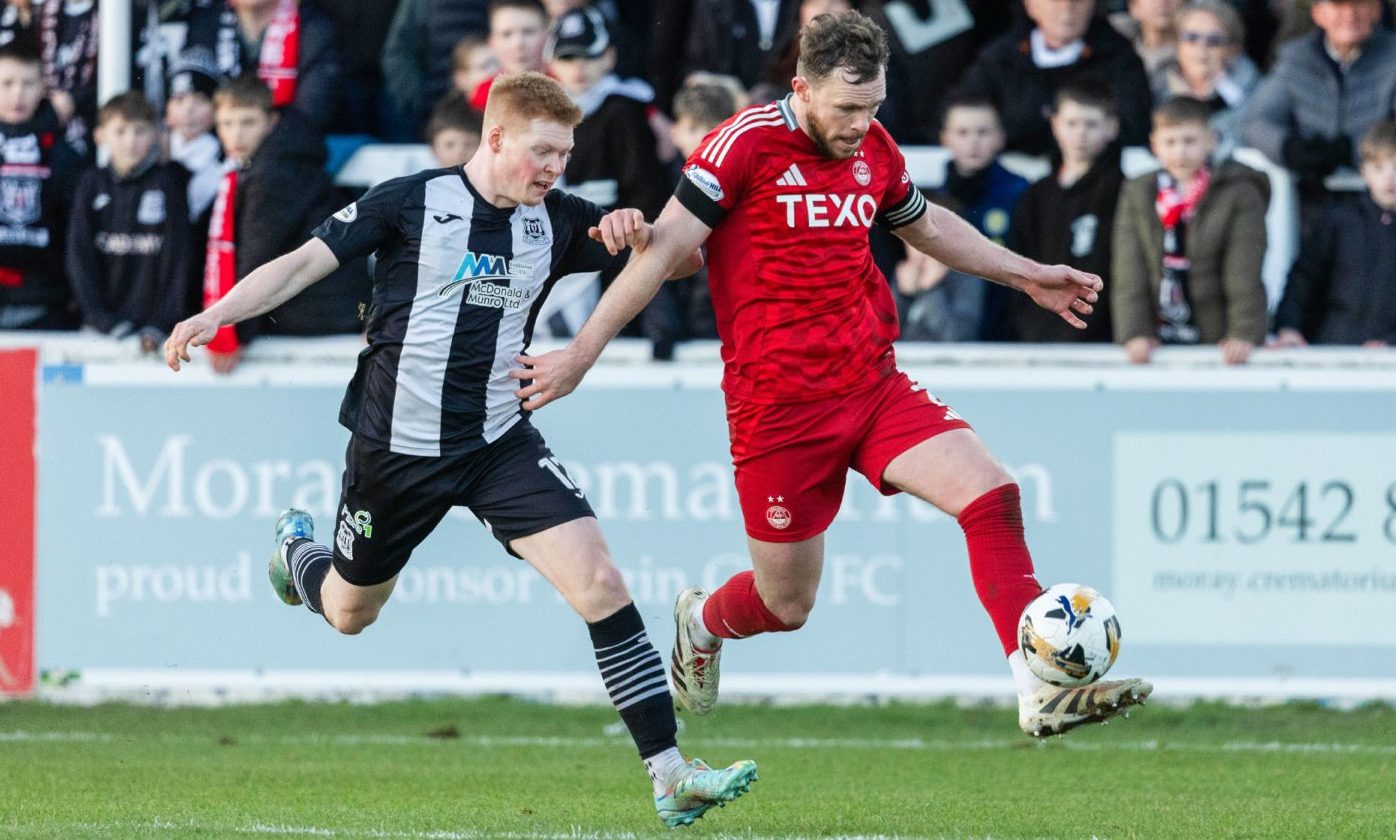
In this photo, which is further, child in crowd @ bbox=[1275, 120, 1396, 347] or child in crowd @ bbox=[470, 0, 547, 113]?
child in crowd @ bbox=[470, 0, 547, 113]

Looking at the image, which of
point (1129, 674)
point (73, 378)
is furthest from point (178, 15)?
point (1129, 674)

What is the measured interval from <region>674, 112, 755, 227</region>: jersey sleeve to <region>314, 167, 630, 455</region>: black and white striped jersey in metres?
0.51

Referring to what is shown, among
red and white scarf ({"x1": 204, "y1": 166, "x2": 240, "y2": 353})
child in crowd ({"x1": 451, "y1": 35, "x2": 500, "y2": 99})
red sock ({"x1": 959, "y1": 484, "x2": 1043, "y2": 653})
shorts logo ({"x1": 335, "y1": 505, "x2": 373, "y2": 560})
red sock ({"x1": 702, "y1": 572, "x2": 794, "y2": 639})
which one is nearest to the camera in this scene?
red sock ({"x1": 959, "y1": 484, "x2": 1043, "y2": 653})

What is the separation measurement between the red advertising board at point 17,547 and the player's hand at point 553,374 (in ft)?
15.1

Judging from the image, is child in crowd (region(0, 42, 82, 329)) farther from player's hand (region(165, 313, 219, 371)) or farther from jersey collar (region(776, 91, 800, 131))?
jersey collar (region(776, 91, 800, 131))

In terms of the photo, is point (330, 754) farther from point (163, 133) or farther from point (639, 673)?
point (163, 133)

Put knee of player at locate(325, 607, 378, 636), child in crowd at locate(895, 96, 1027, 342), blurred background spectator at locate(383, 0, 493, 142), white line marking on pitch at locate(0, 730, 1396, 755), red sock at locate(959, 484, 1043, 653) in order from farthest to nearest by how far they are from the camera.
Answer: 1. blurred background spectator at locate(383, 0, 493, 142)
2. child in crowd at locate(895, 96, 1027, 342)
3. white line marking on pitch at locate(0, 730, 1396, 755)
4. knee of player at locate(325, 607, 378, 636)
5. red sock at locate(959, 484, 1043, 653)

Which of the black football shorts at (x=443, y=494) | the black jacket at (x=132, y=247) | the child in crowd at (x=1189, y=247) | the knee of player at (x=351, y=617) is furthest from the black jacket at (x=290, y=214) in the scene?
the child in crowd at (x=1189, y=247)

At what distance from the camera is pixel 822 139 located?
6.45 m

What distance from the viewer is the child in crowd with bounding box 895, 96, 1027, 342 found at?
33.4 feet

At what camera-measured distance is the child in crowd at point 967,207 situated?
33.4 feet

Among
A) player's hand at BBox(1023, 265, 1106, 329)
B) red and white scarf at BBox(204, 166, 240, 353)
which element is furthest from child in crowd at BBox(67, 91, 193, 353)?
player's hand at BBox(1023, 265, 1106, 329)

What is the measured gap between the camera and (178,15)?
11.1m

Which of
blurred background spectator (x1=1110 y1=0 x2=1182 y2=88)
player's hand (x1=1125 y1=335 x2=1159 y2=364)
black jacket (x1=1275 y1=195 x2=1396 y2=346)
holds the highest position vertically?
blurred background spectator (x1=1110 y1=0 x2=1182 y2=88)
